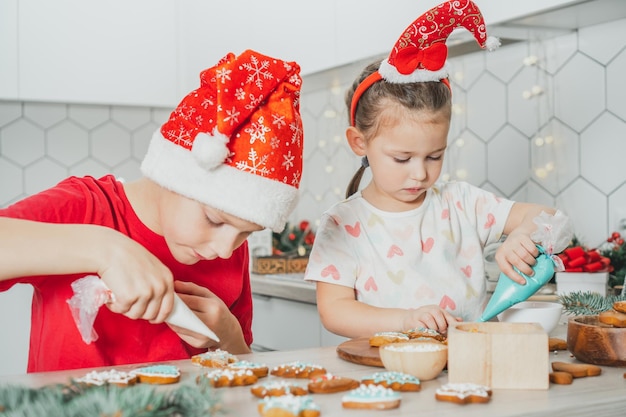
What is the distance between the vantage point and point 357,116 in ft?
4.68

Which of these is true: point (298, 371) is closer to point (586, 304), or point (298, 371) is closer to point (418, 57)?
point (586, 304)

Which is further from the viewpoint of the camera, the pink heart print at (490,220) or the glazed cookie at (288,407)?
the pink heart print at (490,220)

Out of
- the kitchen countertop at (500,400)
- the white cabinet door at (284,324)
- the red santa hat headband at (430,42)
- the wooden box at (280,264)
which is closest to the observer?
the kitchen countertop at (500,400)

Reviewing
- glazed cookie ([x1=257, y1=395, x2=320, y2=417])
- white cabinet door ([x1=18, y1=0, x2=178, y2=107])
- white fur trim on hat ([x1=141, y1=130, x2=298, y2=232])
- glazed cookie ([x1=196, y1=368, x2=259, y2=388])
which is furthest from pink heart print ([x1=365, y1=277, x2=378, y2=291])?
white cabinet door ([x1=18, y1=0, x2=178, y2=107])

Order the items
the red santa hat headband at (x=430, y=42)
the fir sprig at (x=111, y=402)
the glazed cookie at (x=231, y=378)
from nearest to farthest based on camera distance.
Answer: the fir sprig at (x=111, y=402) → the glazed cookie at (x=231, y=378) → the red santa hat headband at (x=430, y=42)

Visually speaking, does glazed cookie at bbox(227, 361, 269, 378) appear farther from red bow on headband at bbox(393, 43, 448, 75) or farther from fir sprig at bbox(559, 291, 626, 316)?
red bow on headband at bbox(393, 43, 448, 75)

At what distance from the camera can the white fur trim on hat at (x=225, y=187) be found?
94cm

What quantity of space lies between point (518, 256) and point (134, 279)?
558mm

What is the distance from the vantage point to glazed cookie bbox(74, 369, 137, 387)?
73cm

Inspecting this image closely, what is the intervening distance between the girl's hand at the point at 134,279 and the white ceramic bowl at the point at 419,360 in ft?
0.83

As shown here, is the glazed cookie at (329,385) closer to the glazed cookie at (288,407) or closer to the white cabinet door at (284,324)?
the glazed cookie at (288,407)

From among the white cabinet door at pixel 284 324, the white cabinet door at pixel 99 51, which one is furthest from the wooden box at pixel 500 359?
the white cabinet door at pixel 99 51

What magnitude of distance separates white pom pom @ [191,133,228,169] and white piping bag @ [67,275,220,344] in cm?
18

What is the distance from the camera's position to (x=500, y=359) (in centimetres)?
74
